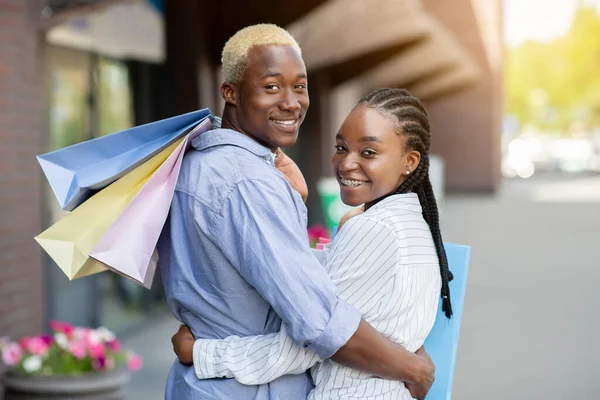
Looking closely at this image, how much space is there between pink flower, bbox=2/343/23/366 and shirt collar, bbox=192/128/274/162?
129 inches

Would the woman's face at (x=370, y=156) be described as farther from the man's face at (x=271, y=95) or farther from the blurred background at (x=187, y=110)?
the blurred background at (x=187, y=110)

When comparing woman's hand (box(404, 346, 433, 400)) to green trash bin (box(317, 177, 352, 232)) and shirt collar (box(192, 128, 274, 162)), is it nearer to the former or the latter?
shirt collar (box(192, 128, 274, 162))

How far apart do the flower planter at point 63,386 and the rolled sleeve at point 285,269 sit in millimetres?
3171

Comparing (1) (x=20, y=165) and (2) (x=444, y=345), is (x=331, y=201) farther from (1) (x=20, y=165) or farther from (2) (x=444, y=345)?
(2) (x=444, y=345)

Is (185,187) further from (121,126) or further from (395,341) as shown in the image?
(121,126)

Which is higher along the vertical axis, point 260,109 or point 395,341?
point 260,109

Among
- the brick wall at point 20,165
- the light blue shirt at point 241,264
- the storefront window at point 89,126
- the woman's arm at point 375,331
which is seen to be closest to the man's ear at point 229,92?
the light blue shirt at point 241,264

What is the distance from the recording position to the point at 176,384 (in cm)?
229

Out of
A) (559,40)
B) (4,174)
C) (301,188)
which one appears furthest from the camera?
(559,40)

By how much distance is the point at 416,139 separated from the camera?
7.62ft

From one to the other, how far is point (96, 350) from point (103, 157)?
3079 mm

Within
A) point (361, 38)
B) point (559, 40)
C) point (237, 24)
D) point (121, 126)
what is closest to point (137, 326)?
point (121, 126)

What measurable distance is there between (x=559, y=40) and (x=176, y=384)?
236ft

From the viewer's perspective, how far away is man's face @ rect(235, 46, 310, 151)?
7.23 ft
